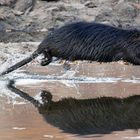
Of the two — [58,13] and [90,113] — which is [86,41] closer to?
[90,113]

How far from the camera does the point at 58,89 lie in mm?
7289

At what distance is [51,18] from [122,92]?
5.39 m

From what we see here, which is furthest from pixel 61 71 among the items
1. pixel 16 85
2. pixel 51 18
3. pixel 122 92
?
pixel 51 18

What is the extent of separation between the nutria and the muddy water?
0.88 ft

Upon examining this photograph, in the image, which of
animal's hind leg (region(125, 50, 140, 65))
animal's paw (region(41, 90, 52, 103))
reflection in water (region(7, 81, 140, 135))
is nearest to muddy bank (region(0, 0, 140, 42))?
animal's hind leg (region(125, 50, 140, 65))

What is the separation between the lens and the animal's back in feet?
26.0

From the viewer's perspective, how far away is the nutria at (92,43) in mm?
7938

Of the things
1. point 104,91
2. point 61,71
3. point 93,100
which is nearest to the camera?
point 93,100

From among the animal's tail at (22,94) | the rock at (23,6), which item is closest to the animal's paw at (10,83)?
the animal's tail at (22,94)

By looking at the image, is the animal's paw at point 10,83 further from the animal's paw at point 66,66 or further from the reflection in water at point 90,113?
the animal's paw at point 66,66

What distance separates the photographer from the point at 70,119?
5836mm

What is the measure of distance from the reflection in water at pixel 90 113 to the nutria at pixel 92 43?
1042 millimetres

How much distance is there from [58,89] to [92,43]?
0.97m

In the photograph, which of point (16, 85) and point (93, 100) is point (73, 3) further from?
point (93, 100)
